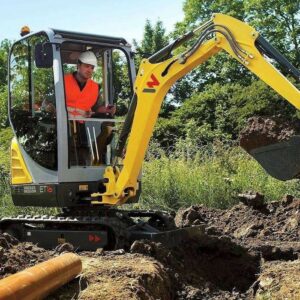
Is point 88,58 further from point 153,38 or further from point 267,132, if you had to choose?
point 153,38

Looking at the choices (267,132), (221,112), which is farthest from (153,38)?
(267,132)

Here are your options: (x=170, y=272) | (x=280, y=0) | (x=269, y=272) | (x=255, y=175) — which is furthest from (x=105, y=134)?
(x=280, y=0)

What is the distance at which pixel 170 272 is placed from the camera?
6332mm

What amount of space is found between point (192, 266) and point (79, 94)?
2590mm

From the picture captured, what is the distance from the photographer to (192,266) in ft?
23.3

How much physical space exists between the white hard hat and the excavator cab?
0.08 metres

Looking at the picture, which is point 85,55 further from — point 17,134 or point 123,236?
point 123,236

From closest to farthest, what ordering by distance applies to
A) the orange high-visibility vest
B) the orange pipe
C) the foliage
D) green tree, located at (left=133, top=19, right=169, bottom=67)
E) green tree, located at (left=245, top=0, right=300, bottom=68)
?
the orange pipe → the orange high-visibility vest → the foliage → green tree, located at (left=245, top=0, right=300, bottom=68) → green tree, located at (left=133, top=19, right=169, bottom=67)

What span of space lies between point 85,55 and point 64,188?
1.76 metres

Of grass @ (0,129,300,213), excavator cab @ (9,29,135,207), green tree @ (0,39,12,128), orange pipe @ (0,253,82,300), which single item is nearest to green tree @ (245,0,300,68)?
green tree @ (0,39,12,128)

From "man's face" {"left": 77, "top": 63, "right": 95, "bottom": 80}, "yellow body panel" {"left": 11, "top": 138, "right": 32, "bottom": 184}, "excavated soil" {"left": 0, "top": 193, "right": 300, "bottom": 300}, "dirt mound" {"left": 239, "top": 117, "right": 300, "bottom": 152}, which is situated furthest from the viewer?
"yellow body panel" {"left": 11, "top": 138, "right": 32, "bottom": 184}

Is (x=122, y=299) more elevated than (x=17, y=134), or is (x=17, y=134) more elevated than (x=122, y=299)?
(x=17, y=134)

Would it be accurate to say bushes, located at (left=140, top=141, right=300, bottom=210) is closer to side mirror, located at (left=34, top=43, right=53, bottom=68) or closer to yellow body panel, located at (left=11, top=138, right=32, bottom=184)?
yellow body panel, located at (left=11, top=138, right=32, bottom=184)

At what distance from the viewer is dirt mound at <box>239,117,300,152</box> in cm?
629
